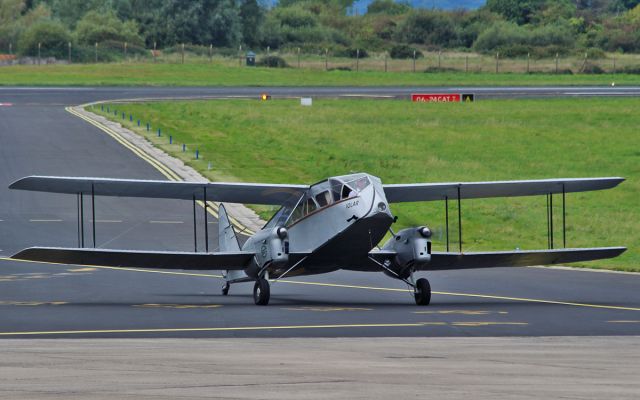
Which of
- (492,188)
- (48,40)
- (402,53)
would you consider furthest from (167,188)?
(402,53)

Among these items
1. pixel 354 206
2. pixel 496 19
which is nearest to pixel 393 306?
pixel 354 206

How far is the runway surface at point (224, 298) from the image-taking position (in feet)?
73.9

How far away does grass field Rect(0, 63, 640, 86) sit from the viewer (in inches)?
4537

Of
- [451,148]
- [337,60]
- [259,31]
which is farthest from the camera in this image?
[259,31]

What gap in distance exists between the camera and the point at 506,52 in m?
150

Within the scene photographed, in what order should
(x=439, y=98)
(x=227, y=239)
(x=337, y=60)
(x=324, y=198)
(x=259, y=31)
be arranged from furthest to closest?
(x=259, y=31) < (x=337, y=60) < (x=439, y=98) < (x=227, y=239) < (x=324, y=198)

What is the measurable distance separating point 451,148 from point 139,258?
39998 mm

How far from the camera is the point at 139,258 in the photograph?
1046 inches

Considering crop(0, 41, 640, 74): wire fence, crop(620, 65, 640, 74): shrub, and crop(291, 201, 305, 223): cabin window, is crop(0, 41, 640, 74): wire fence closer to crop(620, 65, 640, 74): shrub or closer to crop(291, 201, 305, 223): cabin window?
crop(620, 65, 640, 74): shrub

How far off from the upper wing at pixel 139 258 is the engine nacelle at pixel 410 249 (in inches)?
124

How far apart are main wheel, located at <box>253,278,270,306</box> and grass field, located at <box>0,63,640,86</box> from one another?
85.3 m

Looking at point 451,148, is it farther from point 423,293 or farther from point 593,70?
point 593,70

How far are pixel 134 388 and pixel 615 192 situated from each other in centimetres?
4064

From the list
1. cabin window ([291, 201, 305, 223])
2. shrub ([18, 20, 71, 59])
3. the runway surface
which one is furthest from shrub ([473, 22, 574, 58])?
cabin window ([291, 201, 305, 223])
